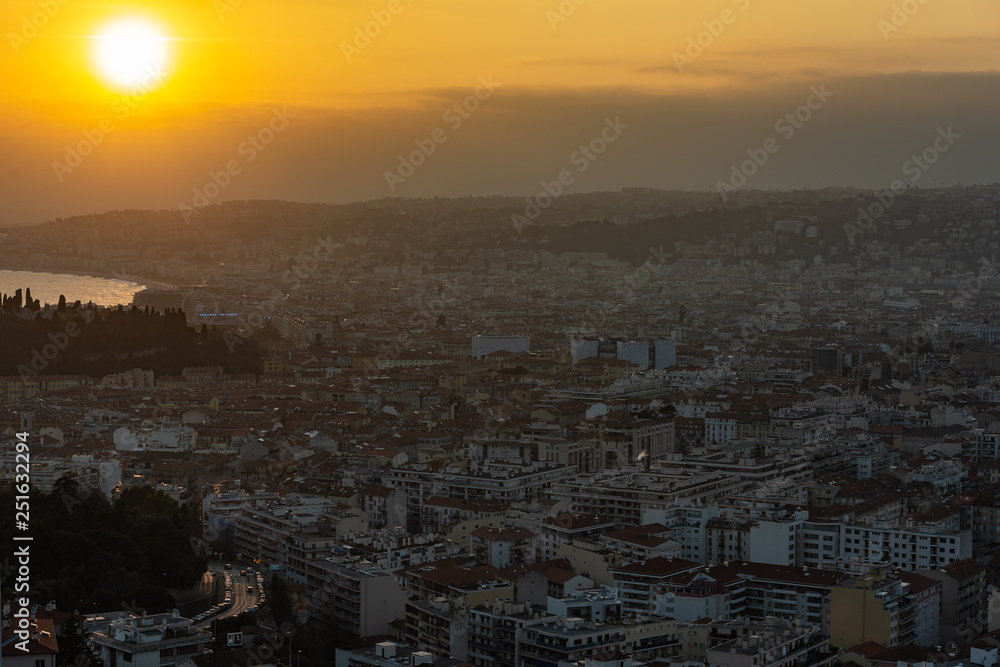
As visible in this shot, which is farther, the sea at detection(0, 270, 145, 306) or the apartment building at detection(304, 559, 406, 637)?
the sea at detection(0, 270, 145, 306)

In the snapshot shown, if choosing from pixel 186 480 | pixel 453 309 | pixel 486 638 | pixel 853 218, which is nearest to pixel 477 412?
pixel 186 480

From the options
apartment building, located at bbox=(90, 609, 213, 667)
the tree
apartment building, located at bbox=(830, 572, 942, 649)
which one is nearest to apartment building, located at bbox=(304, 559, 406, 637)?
apartment building, located at bbox=(90, 609, 213, 667)

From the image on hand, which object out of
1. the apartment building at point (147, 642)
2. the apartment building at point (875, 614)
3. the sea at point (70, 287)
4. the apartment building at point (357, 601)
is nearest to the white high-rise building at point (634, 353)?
the apartment building at point (357, 601)

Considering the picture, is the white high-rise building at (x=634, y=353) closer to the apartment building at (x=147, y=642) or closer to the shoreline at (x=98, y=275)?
the apartment building at (x=147, y=642)

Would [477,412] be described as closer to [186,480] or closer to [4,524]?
[186,480]

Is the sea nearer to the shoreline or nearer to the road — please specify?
the shoreline

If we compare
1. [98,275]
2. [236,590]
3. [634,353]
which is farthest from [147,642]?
[98,275]

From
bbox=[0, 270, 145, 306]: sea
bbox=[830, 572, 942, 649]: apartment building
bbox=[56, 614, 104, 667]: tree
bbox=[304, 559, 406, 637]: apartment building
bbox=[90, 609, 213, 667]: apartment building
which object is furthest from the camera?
bbox=[0, 270, 145, 306]: sea
